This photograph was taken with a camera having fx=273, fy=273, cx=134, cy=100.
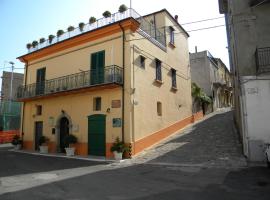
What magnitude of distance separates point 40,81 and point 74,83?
4.86 metres

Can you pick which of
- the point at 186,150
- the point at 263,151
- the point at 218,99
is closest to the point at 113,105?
the point at 186,150

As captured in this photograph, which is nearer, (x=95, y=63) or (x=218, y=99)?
(x=95, y=63)

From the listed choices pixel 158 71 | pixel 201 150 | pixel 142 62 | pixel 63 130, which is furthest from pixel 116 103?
pixel 63 130

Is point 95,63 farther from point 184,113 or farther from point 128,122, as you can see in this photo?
point 184,113

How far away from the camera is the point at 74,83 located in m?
18.5

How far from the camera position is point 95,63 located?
17.9 meters

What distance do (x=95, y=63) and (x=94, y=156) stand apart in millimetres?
5989

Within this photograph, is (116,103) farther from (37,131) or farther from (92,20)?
(37,131)

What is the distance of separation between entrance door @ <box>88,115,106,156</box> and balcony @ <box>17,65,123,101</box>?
2110 mm

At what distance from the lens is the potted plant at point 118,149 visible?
14992 mm

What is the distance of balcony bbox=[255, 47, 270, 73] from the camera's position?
40.9ft

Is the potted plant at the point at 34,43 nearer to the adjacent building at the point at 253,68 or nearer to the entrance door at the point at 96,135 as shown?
the entrance door at the point at 96,135

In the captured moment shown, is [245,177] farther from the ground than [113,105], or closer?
closer

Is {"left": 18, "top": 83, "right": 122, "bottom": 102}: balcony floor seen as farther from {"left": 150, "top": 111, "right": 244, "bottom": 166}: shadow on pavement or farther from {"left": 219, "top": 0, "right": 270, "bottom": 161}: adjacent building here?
{"left": 219, "top": 0, "right": 270, "bottom": 161}: adjacent building
